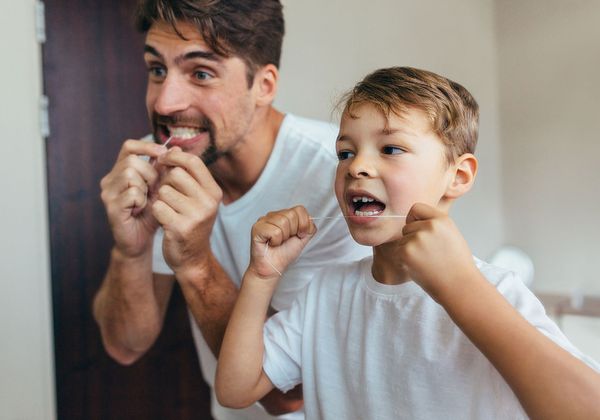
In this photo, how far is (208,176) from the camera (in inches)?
34.0

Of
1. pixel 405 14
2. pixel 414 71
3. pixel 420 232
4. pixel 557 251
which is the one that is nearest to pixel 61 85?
pixel 405 14

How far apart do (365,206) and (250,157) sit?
1.35 ft

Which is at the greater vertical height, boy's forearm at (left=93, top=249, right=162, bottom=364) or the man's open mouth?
the man's open mouth

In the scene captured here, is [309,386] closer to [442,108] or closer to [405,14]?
[442,108]

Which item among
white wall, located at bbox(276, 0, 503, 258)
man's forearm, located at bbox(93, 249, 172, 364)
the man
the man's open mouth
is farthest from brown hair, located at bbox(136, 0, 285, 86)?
man's forearm, located at bbox(93, 249, 172, 364)

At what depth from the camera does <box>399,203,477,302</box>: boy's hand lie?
539mm

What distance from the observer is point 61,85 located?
123 centimetres

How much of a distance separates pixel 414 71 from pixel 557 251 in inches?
56.0

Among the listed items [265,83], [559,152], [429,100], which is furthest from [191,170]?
[559,152]

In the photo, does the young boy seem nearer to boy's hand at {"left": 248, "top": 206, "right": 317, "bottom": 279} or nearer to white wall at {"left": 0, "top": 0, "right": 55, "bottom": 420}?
boy's hand at {"left": 248, "top": 206, "right": 317, "bottom": 279}

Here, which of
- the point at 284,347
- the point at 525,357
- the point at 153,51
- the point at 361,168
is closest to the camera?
the point at 525,357

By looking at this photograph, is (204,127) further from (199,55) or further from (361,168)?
(361,168)

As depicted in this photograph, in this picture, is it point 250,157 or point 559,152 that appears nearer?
point 250,157

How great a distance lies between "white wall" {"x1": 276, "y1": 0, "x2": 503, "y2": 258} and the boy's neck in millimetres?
544
